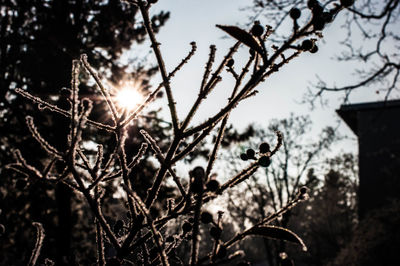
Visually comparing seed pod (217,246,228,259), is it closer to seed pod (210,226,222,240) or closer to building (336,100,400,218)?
seed pod (210,226,222,240)

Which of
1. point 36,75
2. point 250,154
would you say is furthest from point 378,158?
point 250,154

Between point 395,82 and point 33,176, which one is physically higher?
point 395,82

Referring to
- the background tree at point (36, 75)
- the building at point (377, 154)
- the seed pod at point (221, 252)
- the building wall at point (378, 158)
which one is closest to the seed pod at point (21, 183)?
the seed pod at point (221, 252)

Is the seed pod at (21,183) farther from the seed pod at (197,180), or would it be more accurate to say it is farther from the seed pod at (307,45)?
the seed pod at (307,45)

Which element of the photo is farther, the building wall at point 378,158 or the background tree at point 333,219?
the background tree at point 333,219

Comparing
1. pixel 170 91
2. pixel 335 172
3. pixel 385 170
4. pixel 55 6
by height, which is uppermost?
pixel 335 172

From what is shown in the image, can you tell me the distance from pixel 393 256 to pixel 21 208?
592 inches

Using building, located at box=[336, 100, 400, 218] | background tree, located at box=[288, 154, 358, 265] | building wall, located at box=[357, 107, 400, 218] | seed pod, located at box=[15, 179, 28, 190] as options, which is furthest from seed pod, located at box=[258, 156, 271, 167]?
background tree, located at box=[288, 154, 358, 265]

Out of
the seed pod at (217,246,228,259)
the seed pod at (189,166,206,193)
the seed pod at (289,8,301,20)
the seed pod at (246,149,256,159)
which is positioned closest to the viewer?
the seed pod at (189,166,206,193)

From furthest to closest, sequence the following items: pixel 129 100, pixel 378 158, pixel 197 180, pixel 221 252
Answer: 1. pixel 378 158
2. pixel 129 100
3. pixel 221 252
4. pixel 197 180

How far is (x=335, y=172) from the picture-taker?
145ft

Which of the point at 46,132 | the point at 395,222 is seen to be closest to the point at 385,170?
the point at 395,222

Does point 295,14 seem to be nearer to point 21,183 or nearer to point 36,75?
point 21,183

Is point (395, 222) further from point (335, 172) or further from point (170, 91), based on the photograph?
point (335, 172)
